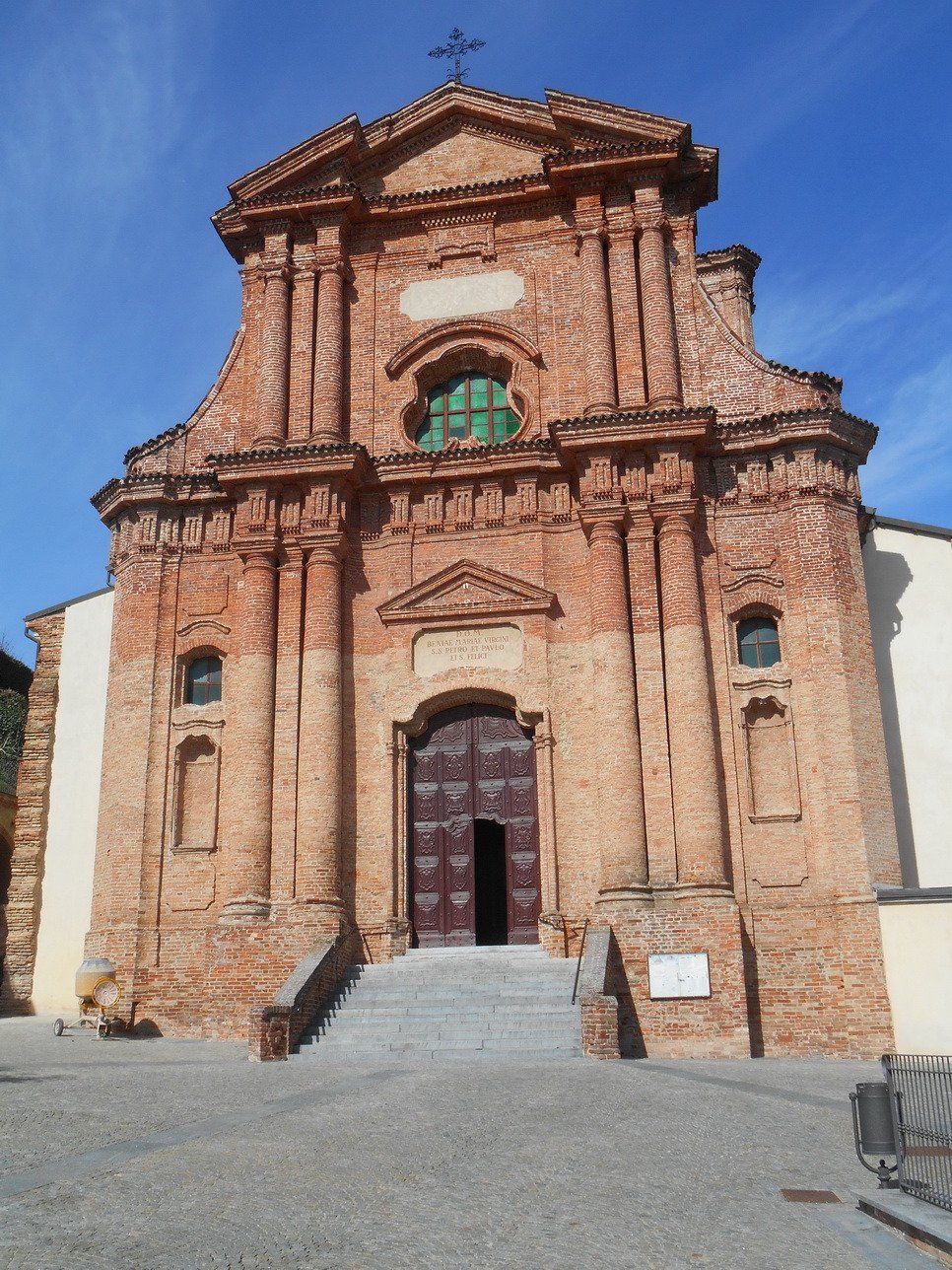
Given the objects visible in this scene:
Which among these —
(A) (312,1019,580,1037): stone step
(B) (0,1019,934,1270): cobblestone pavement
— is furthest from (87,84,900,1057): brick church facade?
(B) (0,1019,934,1270): cobblestone pavement

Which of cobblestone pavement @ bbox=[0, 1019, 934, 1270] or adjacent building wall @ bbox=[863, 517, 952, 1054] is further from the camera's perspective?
adjacent building wall @ bbox=[863, 517, 952, 1054]

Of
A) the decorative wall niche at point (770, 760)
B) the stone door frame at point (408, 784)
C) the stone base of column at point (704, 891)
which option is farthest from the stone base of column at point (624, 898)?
the decorative wall niche at point (770, 760)

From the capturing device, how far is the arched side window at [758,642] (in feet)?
62.3

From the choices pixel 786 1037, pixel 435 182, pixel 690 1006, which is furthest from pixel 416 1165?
pixel 435 182

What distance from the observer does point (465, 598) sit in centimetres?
1983

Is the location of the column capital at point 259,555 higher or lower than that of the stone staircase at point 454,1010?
higher

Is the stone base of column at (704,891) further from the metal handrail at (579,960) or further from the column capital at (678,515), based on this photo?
the column capital at (678,515)

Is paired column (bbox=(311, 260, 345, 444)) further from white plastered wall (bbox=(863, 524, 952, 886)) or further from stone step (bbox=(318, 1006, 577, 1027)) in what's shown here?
white plastered wall (bbox=(863, 524, 952, 886))

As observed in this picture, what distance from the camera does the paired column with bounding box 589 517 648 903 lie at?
17375mm

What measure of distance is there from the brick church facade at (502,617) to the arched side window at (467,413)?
0.06 metres

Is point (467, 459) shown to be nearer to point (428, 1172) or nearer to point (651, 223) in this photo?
point (651, 223)

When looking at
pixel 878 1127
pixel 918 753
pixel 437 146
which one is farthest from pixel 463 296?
pixel 878 1127

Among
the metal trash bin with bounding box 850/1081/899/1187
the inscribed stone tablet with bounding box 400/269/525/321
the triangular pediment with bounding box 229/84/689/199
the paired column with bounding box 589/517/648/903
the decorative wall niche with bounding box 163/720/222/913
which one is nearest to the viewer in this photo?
the metal trash bin with bounding box 850/1081/899/1187

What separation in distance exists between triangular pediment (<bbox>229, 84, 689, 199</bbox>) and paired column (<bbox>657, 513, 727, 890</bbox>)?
8.67 meters
